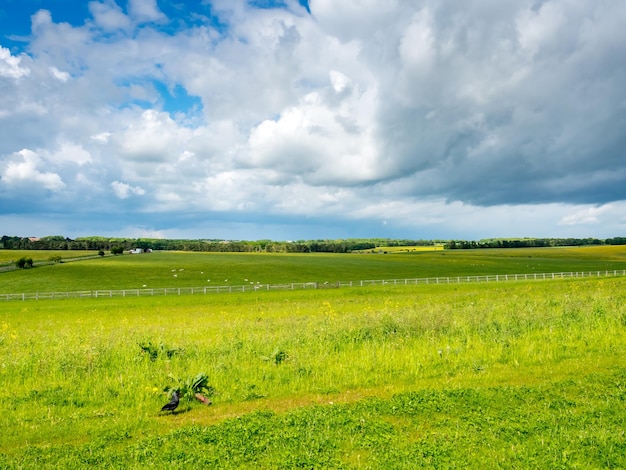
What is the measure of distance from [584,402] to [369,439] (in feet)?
12.6

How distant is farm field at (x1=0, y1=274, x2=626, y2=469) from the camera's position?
221 inches

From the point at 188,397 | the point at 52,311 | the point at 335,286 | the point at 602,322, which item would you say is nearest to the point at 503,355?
the point at 602,322

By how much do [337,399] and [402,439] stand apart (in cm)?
198

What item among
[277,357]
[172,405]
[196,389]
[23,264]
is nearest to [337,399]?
[196,389]

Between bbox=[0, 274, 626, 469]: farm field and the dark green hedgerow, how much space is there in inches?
1.1

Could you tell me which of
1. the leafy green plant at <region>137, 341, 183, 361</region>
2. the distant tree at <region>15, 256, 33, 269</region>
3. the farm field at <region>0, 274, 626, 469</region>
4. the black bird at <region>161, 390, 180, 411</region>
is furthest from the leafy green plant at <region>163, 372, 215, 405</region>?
the distant tree at <region>15, 256, 33, 269</region>

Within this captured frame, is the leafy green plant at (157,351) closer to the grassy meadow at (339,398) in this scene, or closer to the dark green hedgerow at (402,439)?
the grassy meadow at (339,398)

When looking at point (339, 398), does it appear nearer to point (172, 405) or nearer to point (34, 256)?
point (172, 405)

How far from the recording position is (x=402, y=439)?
5.95 m

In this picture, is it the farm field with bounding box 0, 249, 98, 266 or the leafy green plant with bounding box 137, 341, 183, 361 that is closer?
the leafy green plant with bounding box 137, 341, 183, 361

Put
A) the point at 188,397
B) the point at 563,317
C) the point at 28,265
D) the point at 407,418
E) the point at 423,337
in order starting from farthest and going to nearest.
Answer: the point at 28,265, the point at 563,317, the point at 423,337, the point at 188,397, the point at 407,418

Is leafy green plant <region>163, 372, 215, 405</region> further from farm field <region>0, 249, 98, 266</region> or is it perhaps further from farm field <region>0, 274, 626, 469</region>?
farm field <region>0, 249, 98, 266</region>

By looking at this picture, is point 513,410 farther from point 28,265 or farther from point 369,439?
point 28,265

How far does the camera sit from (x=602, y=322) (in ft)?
43.5
